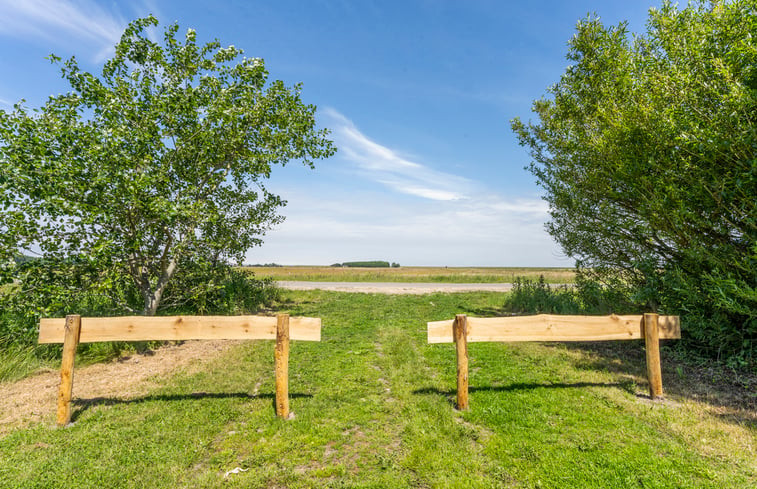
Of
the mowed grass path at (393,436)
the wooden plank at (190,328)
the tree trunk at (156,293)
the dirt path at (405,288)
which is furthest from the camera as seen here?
the dirt path at (405,288)

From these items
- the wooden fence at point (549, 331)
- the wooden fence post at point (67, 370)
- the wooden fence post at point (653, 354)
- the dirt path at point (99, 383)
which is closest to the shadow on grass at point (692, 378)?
the wooden fence post at point (653, 354)

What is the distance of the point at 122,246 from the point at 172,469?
6.76m

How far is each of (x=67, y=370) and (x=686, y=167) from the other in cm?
1139

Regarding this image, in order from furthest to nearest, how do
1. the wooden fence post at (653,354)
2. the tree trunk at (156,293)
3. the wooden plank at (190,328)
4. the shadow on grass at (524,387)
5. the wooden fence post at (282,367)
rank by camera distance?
the tree trunk at (156,293)
the shadow on grass at (524,387)
the wooden fence post at (653,354)
the wooden plank at (190,328)
the wooden fence post at (282,367)

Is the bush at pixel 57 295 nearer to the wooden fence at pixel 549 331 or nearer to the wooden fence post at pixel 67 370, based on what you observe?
the wooden fence post at pixel 67 370

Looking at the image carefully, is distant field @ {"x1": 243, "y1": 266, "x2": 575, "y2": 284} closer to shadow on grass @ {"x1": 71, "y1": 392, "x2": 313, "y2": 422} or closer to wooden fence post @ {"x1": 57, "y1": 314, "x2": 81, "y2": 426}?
shadow on grass @ {"x1": 71, "y1": 392, "x2": 313, "y2": 422}

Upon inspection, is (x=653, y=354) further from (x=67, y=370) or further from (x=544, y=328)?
(x=67, y=370)

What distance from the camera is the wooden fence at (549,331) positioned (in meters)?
5.38

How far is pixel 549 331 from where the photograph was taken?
560 cm

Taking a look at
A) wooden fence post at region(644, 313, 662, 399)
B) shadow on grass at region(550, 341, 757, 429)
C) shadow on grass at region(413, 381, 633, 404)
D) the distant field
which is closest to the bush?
shadow on grass at region(413, 381, 633, 404)

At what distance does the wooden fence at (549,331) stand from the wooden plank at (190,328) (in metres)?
2.10

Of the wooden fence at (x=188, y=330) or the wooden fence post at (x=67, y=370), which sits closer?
the wooden fence post at (x=67, y=370)

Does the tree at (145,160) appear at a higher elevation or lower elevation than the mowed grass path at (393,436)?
higher

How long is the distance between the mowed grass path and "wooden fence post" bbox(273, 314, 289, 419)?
0.81 ft
